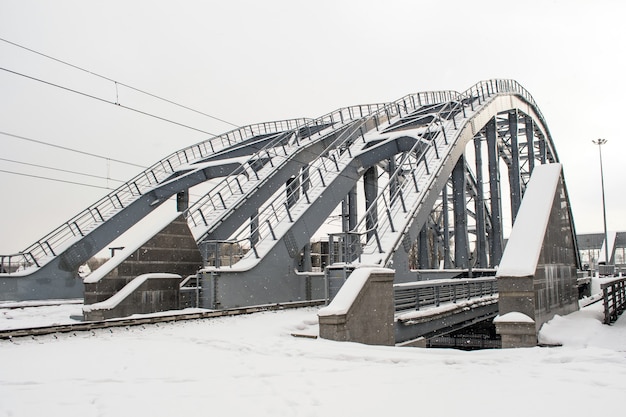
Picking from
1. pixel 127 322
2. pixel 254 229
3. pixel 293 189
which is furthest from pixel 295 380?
pixel 293 189

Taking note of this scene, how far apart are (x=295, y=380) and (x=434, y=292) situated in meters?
9.71

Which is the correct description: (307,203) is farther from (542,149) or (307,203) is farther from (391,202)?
(542,149)

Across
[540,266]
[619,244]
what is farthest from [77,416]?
[619,244]

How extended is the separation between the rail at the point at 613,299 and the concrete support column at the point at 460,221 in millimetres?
7569

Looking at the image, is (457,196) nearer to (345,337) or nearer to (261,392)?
(345,337)

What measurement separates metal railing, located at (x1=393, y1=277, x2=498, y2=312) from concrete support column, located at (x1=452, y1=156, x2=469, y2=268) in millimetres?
5811

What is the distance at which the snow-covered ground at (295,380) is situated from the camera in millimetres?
5016

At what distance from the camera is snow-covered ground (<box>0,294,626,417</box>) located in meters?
5.02

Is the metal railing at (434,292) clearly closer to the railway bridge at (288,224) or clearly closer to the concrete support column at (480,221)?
the railway bridge at (288,224)

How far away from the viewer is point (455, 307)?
14.9 metres

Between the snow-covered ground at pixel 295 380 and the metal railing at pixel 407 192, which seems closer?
the snow-covered ground at pixel 295 380

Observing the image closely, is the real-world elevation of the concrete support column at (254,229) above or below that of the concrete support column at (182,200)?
below

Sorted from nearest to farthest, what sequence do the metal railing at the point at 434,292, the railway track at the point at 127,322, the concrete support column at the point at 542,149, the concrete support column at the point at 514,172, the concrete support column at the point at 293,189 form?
1. the railway track at the point at 127,322
2. the metal railing at the point at 434,292
3. the concrete support column at the point at 293,189
4. the concrete support column at the point at 514,172
5. the concrete support column at the point at 542,149

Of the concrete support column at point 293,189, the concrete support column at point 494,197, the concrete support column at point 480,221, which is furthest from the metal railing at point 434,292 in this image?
the concrete support column at point 494,197
